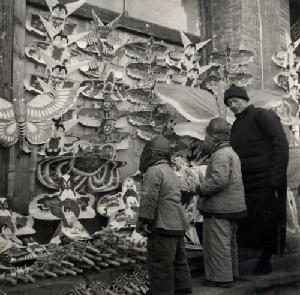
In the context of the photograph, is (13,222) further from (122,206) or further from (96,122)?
(96,122)

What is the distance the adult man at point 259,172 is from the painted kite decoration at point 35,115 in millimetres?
1806

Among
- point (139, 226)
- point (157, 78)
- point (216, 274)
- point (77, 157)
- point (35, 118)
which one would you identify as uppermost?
point (157, 78)

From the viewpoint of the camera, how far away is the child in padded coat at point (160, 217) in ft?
12.4

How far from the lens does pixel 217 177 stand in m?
4.19

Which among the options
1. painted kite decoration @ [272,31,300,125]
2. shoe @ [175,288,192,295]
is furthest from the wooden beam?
shoe @ [175,288,192,295]

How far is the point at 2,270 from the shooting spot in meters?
3.95

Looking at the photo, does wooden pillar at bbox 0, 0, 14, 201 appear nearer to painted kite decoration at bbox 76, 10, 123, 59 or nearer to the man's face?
painted kite decoration at bbox 76, 10, 123, 59

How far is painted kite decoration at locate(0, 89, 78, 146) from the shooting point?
4764mm

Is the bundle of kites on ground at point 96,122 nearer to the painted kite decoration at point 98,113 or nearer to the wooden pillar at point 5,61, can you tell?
the painted kite decoration at point 98,113

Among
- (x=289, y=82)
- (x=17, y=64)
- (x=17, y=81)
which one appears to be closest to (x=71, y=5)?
(x=17, y=64)

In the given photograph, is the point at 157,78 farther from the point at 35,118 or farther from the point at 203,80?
the point at 35,118

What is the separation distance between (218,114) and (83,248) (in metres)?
2.68

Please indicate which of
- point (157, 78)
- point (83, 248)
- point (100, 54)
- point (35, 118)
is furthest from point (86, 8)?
point (83, 248)

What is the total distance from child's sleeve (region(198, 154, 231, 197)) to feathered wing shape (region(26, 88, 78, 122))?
185 cm
